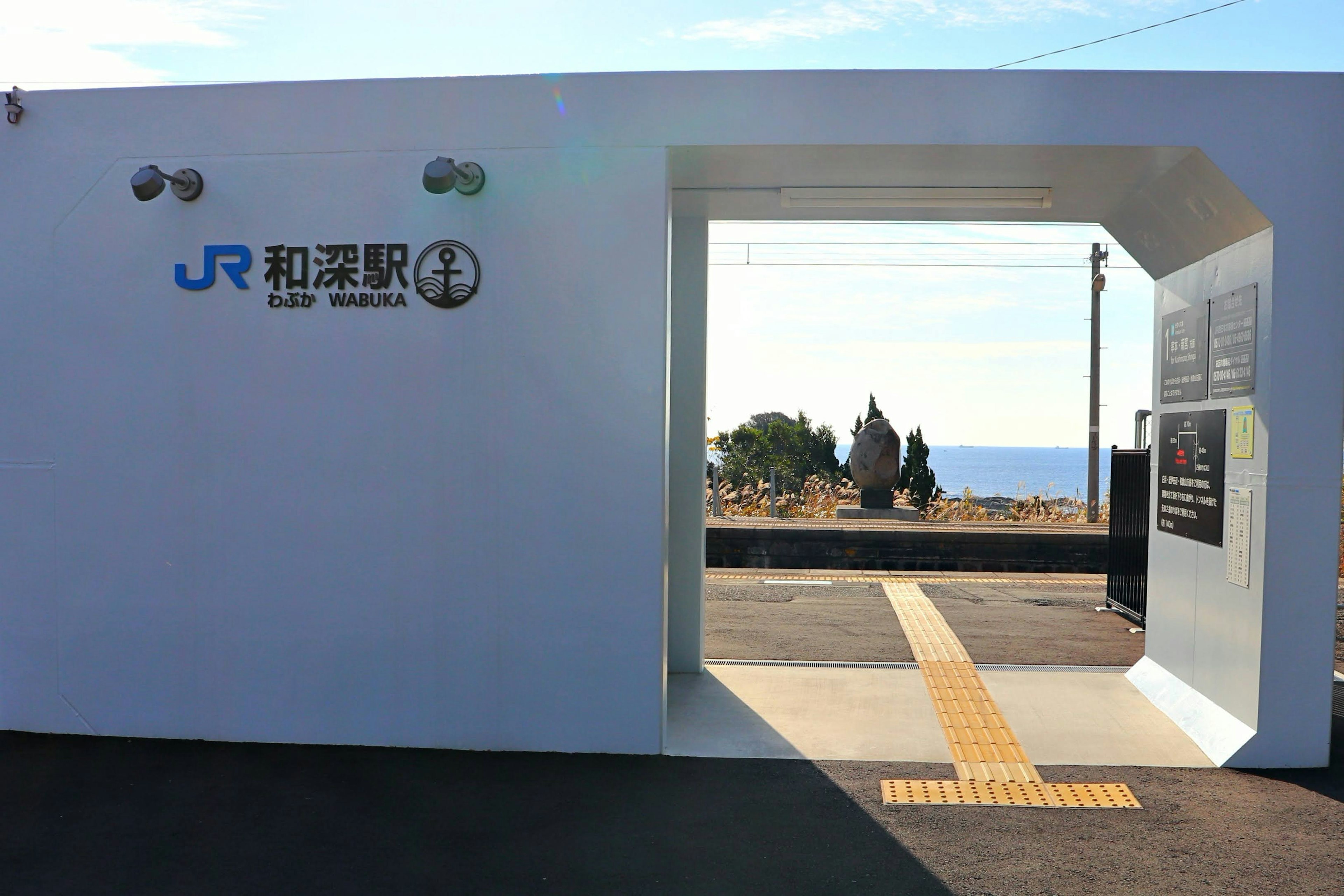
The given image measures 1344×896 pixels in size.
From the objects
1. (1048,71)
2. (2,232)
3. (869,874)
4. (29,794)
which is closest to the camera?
(869,874)

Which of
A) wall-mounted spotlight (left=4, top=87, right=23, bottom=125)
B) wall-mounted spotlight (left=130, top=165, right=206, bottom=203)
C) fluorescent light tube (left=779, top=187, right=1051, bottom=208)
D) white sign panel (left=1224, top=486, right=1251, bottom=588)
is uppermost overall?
wall-mounted spotlight (left=4, top=87, right=23, bottom=125)

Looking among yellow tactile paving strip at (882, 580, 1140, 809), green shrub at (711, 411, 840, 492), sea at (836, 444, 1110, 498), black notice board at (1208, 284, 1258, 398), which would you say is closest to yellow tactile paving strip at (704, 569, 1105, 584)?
yellow tactile paving strip at (882, 580, 1140, 809)

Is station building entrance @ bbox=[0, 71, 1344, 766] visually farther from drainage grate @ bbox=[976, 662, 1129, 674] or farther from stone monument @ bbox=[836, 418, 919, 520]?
stone monument @ bbox=[836, 418, 919, 520]

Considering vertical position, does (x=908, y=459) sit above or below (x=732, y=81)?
below

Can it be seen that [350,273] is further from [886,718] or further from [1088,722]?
[1088,722]

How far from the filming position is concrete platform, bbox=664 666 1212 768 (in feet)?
16.6

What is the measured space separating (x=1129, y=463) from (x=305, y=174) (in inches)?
285

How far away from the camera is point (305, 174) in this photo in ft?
16.6

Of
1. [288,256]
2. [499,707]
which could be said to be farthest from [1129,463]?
[288,256]

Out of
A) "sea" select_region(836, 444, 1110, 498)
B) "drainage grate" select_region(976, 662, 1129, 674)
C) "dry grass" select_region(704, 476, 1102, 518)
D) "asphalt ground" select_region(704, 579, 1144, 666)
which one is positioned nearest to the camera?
"drainage grate" select_region(976, 662, 1129, 674)

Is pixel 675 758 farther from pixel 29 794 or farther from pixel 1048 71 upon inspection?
pixel 1048 71

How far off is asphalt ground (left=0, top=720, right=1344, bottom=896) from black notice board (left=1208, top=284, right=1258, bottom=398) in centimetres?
195

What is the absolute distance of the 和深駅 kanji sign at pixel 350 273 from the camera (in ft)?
16.4

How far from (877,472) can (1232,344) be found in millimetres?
11903
